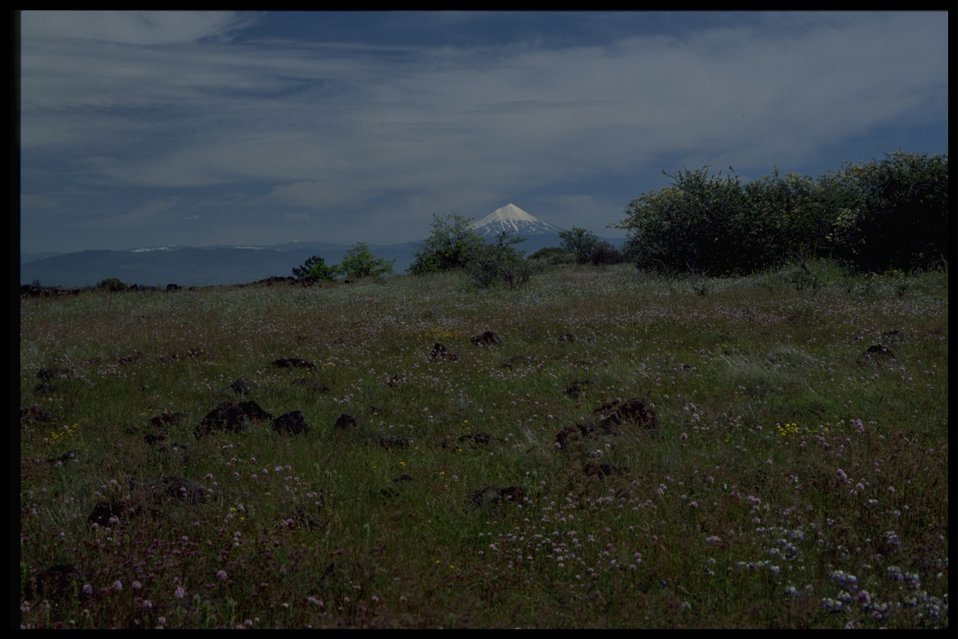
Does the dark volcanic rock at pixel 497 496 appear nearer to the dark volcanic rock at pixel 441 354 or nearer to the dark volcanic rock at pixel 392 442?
the dark volcanic rock at pixel 392 442

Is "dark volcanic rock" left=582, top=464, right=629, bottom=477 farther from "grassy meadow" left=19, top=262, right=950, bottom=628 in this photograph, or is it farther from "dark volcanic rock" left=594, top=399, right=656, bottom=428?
"dark volcanic rock" left=594, top=399, right=656, bottom=428

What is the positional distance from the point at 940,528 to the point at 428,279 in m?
34.1

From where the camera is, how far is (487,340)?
14734 millimetres

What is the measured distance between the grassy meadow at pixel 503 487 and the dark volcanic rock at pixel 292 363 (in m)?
0.06

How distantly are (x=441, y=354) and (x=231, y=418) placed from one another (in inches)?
209

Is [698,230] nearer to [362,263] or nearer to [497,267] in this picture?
[497,267]

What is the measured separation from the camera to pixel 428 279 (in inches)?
1513

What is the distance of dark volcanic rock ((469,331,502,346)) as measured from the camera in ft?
47.8

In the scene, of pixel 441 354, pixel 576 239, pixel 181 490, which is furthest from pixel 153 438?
pixel 576 239

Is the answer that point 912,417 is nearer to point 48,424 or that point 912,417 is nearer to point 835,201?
point 48,424

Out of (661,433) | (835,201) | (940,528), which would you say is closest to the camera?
(940,528)

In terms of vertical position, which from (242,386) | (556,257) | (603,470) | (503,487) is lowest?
(556,257)
